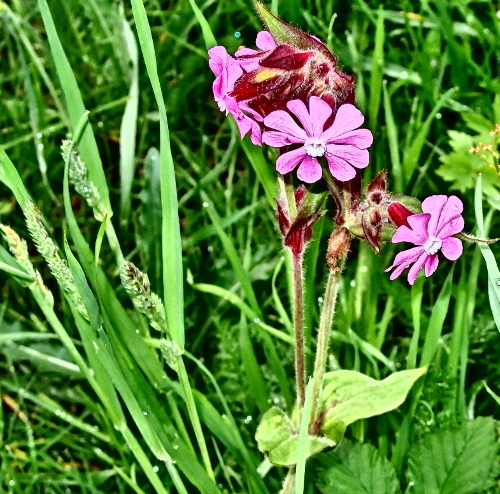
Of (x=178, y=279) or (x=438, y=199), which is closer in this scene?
(x=438, y=199)

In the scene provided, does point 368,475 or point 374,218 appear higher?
point 374,218

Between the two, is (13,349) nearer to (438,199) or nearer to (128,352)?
(128,352)

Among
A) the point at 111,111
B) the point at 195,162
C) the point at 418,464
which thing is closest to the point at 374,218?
the point at 418,464

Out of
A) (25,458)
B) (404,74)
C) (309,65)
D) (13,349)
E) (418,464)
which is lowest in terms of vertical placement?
(418,464)

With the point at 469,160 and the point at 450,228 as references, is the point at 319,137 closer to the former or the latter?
the point at 450,228

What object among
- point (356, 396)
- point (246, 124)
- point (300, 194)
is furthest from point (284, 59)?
point (356, 396)

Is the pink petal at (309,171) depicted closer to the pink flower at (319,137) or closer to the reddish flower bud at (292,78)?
the pink flower at (319,137)
